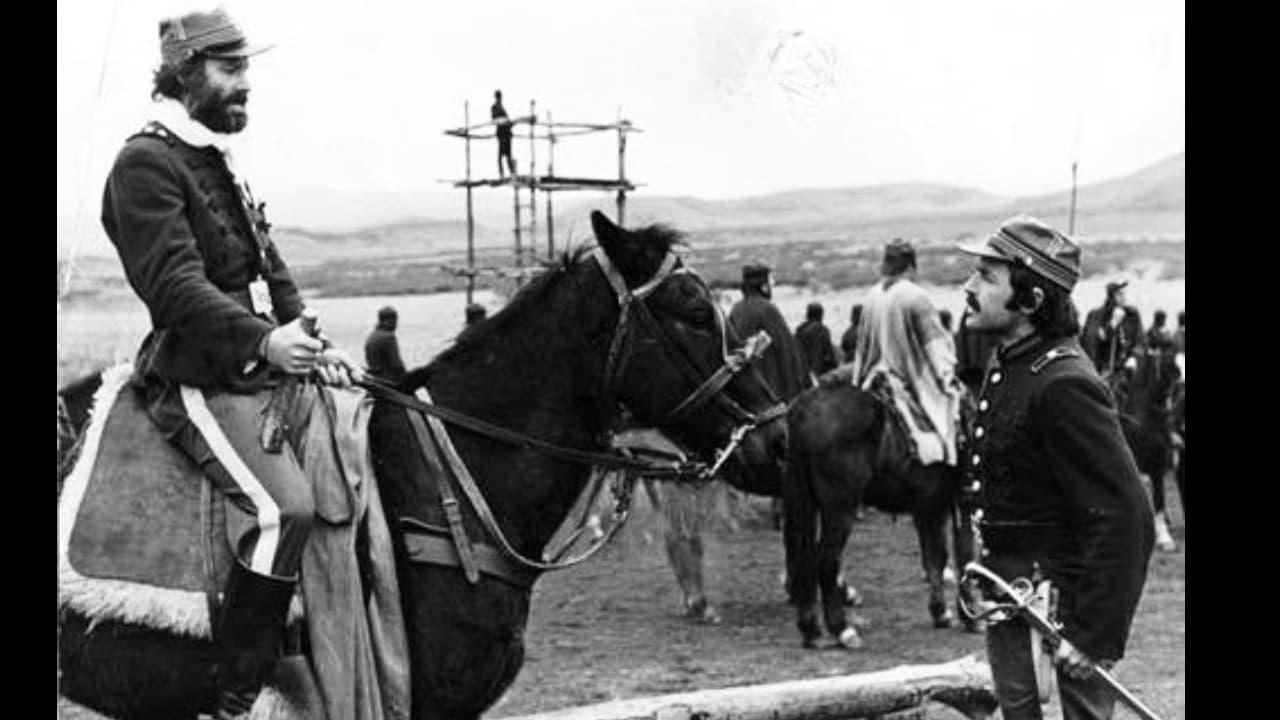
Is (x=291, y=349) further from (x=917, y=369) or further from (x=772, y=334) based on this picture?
(x=772, y=334)

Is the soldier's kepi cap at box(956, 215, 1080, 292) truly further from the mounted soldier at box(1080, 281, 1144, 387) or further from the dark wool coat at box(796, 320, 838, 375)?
the dark wool coat at box(796, 320, 838, 375)

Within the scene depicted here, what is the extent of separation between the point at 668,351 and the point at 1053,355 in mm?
1046

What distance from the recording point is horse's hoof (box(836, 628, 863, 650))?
9.60m

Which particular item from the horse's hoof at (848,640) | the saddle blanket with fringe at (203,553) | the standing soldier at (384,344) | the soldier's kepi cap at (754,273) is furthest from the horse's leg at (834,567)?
the saddle blanket with fringe at (203,553)

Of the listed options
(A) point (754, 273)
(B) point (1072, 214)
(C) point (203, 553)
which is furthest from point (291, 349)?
(B) point (1072, 214)

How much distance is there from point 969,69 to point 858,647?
8209mm

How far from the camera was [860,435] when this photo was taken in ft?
31.4

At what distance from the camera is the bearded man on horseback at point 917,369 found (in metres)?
9.60

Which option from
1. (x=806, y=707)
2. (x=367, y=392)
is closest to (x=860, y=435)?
(x=806, y=707)

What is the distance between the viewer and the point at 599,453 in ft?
15.1

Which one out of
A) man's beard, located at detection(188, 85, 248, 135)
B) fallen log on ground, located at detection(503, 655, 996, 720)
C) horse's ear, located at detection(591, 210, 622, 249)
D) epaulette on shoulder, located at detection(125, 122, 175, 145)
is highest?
man's beard, located at detection(188, 85, 248, 135)

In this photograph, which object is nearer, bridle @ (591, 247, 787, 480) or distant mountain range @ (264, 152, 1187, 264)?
bridle @ (591, 247, 787, 480)

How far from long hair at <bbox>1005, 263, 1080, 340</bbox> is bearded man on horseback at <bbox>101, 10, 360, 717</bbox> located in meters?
1.73

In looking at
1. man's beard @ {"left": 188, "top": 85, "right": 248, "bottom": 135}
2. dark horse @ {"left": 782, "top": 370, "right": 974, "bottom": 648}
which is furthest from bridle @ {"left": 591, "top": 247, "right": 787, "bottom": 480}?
dark horse @ {"left": 782, "top": 370, "right": 974, "bottom": 648}
